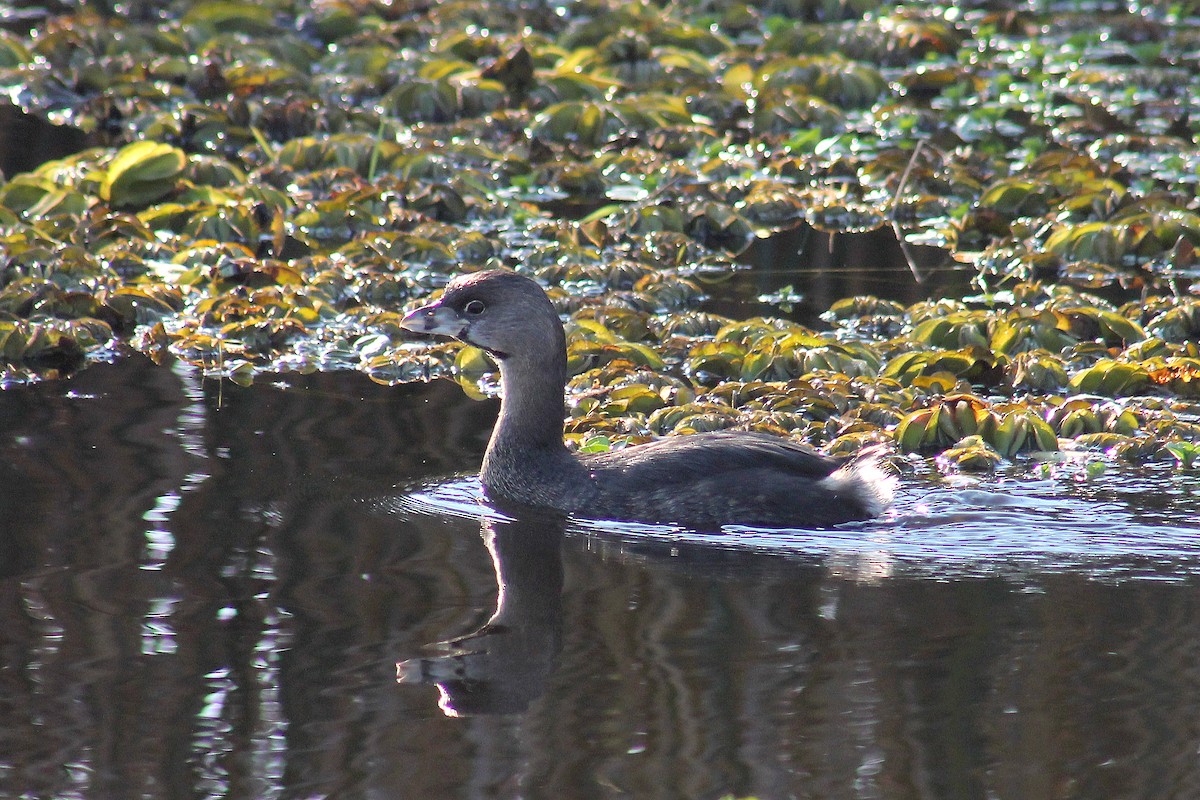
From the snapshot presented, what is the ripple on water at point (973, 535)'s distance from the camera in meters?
6.36

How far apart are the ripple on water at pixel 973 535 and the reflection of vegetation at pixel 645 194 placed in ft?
1.64

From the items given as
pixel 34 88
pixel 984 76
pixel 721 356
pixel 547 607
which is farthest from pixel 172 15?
pixel 547 607

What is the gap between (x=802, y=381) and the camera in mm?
8234

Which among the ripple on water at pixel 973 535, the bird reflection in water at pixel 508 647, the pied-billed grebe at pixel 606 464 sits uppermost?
the pied-billed grebe at pixel 606 464

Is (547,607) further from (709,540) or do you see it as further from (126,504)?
(126,504)

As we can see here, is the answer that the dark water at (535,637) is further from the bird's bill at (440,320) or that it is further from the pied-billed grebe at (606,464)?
the bird's bill at (440,320)

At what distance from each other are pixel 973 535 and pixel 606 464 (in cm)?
140

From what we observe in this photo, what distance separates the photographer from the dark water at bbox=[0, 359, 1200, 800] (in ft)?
15.7

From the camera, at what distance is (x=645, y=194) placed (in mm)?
11883

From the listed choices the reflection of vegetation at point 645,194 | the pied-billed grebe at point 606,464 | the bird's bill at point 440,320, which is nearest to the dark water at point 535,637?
the pied-billed grebe at point 606,464

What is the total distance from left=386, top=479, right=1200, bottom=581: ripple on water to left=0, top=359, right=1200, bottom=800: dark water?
0.06 ft

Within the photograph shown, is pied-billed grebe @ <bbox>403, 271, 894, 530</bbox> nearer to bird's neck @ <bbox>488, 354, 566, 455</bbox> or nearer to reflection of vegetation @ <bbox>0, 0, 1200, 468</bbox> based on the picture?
bird's neck @ <bbox>488, 354, 566, 455</bbox>

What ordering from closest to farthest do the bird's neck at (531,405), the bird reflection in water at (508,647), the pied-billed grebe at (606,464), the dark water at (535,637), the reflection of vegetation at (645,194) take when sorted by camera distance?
1. the dark water at (535,637)
2. the bird reflection in water at (508,647)
3. the pied-billed grebe at (606,464)
4. the bird's neck at (531,405)
5. the reflection of vegetation at (645,194)

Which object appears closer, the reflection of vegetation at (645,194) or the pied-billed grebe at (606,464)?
the pied-billed grebe at (606,464)
